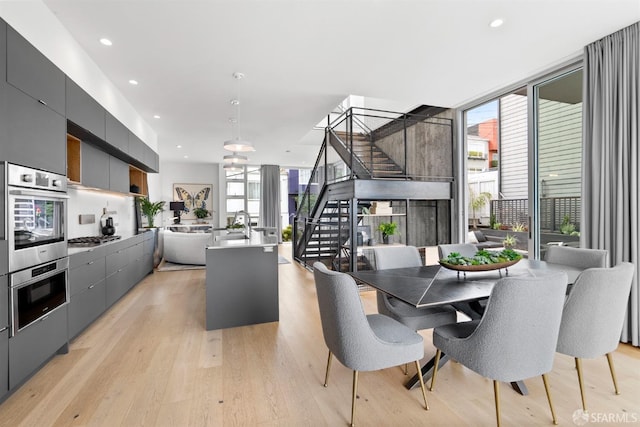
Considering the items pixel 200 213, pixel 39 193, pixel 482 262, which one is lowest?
pixel 482 262

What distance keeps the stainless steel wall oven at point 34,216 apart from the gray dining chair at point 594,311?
3.50 m

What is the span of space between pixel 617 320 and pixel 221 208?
1049 cm

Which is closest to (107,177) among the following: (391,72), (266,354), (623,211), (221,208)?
(266,354)

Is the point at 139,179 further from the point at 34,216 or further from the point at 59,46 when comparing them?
the point at 34,216

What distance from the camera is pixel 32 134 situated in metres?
2.26

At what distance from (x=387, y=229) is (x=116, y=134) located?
14.7 ft

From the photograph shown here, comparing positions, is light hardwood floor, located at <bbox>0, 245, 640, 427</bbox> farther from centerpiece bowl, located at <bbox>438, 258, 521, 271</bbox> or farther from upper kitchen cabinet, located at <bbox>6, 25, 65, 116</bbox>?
upper kitchen cabinet, located at <bbox>6, 25, 65, 116</bbox>

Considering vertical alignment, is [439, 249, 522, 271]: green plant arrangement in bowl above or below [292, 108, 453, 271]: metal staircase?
below

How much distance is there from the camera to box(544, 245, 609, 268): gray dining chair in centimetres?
255

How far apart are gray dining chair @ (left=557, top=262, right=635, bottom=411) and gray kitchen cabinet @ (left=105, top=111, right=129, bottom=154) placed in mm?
4670

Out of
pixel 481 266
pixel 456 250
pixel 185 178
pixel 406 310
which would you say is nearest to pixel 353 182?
pixel 456 250

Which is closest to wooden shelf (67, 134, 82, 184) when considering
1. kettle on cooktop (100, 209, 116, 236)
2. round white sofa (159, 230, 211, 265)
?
kettle on cooktop (100, 209, 116, 236)

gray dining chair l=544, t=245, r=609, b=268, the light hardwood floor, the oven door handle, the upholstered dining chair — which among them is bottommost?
the light hardwood floor

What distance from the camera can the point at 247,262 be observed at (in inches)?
134
